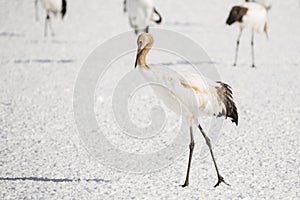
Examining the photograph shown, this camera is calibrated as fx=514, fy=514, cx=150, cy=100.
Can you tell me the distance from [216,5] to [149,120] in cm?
1344

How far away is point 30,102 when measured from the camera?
8711mm

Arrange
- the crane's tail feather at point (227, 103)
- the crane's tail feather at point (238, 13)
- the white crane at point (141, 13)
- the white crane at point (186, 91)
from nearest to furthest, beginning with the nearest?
the white crane at point (186, 91), the crane's tail feather at point (227, 103), the crane's tail feather at point (238, 13), the white crane at point (141, 13)

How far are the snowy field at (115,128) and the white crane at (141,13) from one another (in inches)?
31.3

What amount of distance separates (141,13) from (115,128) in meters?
5.66

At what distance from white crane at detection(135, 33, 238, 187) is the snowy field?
1.91 ft

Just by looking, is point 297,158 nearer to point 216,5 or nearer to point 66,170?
point 66,170

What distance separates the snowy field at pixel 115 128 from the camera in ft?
17.9

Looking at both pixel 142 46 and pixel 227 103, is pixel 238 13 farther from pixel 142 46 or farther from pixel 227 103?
pixel 142 46

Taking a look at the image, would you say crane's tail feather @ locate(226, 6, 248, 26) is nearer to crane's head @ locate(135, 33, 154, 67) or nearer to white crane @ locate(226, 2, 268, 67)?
white crane @ locate(226, 2, 268, 67)

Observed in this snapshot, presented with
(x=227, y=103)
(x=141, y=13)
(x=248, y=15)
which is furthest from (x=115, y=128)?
(x=141, y=13)

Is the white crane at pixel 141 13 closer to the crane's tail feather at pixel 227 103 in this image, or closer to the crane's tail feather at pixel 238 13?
the crane's tail feather at pixel 238 13

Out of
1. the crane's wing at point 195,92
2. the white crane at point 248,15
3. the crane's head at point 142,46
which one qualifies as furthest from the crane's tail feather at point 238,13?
the crane's head at point 142,46

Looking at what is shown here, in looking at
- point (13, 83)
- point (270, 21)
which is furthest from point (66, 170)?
point (270, 21)

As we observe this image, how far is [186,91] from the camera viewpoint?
5.14 m
